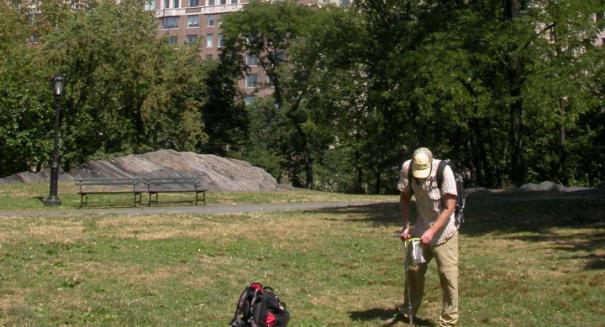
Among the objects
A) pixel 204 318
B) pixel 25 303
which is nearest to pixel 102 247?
pixel 25 303

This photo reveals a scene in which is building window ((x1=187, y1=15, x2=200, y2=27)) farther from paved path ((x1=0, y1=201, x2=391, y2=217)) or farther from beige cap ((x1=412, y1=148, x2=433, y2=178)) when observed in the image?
beige cap ((x1=412, y1=148, x2=433, y2=178))

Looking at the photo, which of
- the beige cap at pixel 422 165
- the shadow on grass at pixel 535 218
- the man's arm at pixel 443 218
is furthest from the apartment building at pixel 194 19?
the man's arm at pixel 443 218

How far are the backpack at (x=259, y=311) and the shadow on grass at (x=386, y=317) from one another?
1.81 metres

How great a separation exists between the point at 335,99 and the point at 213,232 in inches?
1007

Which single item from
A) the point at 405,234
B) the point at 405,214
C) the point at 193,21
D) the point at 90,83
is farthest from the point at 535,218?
the point at 193,21

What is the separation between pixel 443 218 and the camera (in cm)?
697

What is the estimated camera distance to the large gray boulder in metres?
30.2

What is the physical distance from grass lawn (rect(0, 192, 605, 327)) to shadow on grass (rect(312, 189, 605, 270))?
7 cm

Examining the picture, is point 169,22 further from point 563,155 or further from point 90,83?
point 563,155

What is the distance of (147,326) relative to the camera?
734 cm

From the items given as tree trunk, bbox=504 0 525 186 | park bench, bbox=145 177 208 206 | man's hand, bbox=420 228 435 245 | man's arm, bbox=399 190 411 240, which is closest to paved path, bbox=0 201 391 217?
park bench, bbox=145 177 208 206

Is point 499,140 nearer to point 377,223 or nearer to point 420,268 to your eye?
point 377,223

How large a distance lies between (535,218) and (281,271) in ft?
28.4

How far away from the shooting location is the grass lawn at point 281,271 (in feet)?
26.1
